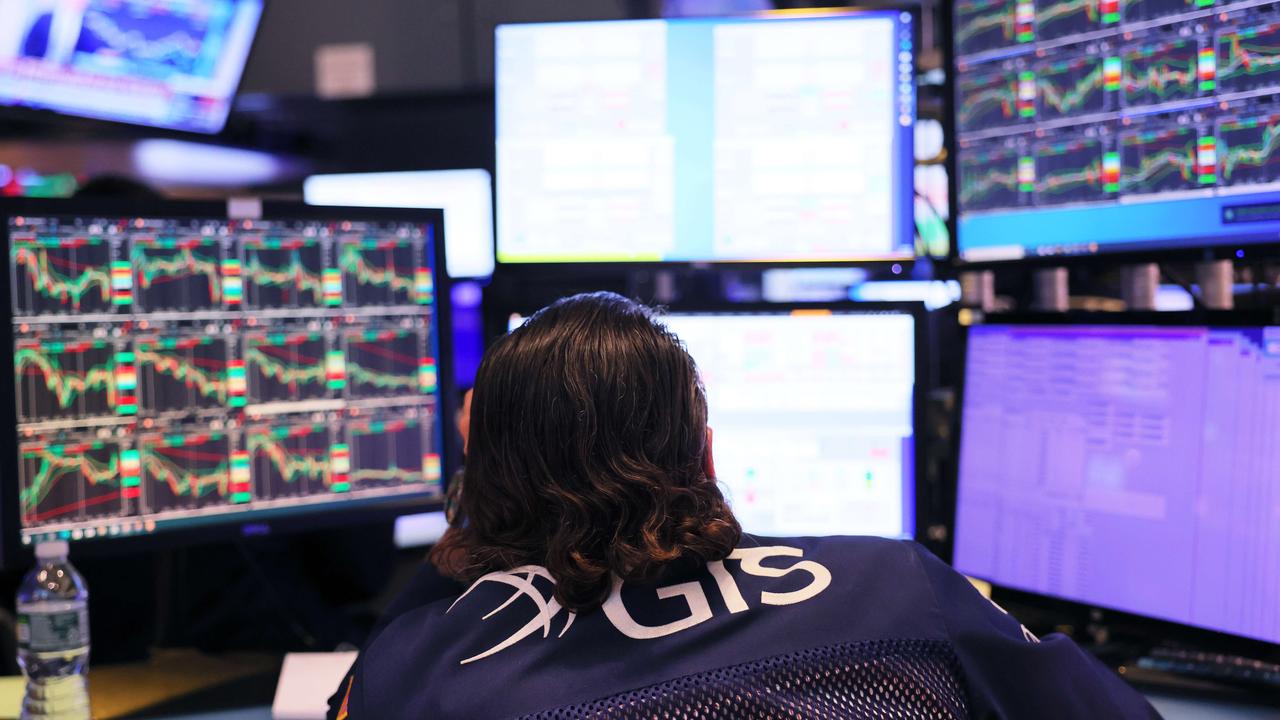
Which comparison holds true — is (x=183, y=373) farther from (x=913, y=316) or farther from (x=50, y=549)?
(x=913, y=316)

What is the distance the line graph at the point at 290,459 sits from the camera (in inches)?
52.2

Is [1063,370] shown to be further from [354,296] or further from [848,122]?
[354,296]

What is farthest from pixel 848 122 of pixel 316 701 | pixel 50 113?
pixel 50 113

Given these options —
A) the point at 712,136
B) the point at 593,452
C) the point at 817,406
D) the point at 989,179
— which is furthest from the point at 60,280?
the point at 989,179

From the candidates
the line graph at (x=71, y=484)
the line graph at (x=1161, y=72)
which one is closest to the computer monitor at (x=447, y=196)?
the line graph at (x=71, y=484)

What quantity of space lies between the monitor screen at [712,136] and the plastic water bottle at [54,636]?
0.71 m

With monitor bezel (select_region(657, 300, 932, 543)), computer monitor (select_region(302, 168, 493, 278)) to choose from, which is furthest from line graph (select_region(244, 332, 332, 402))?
computer monitor (select_region(302, 168, 493, 278))

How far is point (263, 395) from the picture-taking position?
1330mm

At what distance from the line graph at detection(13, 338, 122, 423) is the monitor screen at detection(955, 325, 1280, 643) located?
112cm

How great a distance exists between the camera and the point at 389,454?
1.41m

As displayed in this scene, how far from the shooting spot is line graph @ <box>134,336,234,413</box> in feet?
4.15

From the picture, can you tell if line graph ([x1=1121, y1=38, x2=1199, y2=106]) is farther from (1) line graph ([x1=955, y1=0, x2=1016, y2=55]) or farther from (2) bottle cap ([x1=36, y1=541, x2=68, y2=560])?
(2) bottle cap ([x1=36, y1=541, x2=68, y2=560])

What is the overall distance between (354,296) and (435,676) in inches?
27.5

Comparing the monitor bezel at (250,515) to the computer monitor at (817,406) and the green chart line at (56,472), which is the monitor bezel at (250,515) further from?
the computer monitor at (817,406)
